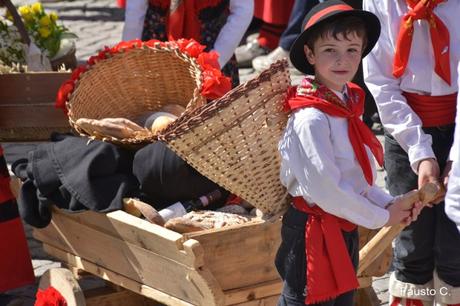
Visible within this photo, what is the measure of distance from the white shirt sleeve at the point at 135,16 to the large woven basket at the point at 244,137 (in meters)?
1.81

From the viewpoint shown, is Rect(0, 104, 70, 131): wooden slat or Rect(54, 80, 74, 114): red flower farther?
Rect(0, 104, 70, 131): wooden slat

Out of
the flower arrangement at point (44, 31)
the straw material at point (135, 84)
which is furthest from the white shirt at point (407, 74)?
the flower arrangement at point (44, 31)

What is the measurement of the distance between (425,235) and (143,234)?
1.03 m

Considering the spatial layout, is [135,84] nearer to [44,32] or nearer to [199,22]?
[199,22]

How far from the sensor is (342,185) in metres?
3.18

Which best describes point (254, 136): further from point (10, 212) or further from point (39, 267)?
point (39, 267)

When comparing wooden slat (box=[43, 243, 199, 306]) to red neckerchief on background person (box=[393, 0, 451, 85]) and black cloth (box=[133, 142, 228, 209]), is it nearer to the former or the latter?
black cloth (box=[133, 142, 228, 209])

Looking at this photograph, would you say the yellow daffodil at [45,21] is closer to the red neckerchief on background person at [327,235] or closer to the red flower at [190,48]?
the red flower at [190,48]

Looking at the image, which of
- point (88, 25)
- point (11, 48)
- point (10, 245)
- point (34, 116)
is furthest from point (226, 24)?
point (88, 25)

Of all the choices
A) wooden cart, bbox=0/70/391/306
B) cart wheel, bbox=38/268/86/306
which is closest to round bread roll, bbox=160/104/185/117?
wooden cart, bbox=0/70/391/306

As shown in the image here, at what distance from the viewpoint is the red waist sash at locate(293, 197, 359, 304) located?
328 centimetres

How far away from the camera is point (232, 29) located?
509 cm

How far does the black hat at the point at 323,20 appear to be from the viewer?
324 cm

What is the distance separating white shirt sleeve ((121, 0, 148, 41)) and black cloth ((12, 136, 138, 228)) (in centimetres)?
95
